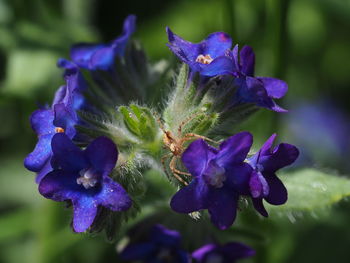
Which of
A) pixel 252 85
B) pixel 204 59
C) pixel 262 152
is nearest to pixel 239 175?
pixel 262 152

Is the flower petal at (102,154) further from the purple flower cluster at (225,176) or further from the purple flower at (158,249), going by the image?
the purple flower at (158,249)

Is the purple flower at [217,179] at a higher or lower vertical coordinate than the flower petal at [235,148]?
lower

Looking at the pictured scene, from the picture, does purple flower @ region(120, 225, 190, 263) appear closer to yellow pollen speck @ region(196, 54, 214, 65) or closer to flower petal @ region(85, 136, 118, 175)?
flower petal @ region(85, 136, 118, 175)

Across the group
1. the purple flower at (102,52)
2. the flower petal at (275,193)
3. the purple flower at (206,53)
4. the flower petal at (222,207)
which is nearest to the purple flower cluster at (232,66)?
the purple flower at (206,53)

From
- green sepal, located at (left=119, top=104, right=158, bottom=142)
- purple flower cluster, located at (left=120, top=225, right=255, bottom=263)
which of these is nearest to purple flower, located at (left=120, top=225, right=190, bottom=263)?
purple flower cluster, located at (left=120, top=225, right=255, bottom=263)

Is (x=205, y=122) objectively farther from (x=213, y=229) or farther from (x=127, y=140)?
(x=213, y=229)
